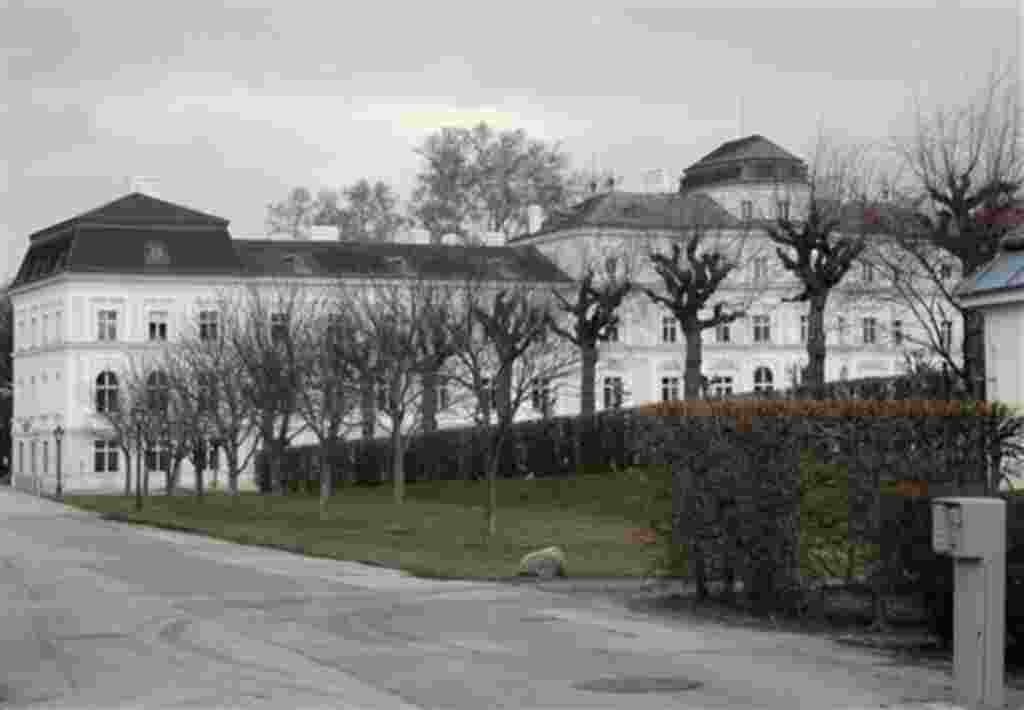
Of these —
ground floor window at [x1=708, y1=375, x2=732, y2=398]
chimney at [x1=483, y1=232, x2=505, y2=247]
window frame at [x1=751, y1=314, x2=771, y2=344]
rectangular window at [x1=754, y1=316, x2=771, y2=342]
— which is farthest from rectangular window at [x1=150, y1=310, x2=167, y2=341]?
rectangular window at [x1=754, y1=316, x2=771, y2=342]

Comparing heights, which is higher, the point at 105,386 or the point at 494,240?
the point at 494,240

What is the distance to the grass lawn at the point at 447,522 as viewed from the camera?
1298 inches

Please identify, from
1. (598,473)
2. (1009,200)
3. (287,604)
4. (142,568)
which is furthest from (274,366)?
(287,604)

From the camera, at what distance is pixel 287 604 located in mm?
24297

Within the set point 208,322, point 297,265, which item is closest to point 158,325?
point 208,322

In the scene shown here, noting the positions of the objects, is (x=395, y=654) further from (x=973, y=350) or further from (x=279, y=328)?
(x=279, y=328)

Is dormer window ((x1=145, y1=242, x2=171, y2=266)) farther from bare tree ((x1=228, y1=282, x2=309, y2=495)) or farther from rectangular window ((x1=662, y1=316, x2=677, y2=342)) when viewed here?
rectangular window ((x1=662, y1=316, x2=677, y2=342))

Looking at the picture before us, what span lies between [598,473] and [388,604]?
1585 inches

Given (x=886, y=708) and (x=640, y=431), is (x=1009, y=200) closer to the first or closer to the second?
(x=640, y=431)

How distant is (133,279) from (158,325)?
2.94 metres

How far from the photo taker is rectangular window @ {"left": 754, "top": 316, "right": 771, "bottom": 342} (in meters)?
116

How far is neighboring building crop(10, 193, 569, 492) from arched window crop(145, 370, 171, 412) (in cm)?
2255

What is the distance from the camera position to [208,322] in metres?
106

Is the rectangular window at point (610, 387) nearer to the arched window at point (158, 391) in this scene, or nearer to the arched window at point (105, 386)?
the arched window at point (105, 386)
